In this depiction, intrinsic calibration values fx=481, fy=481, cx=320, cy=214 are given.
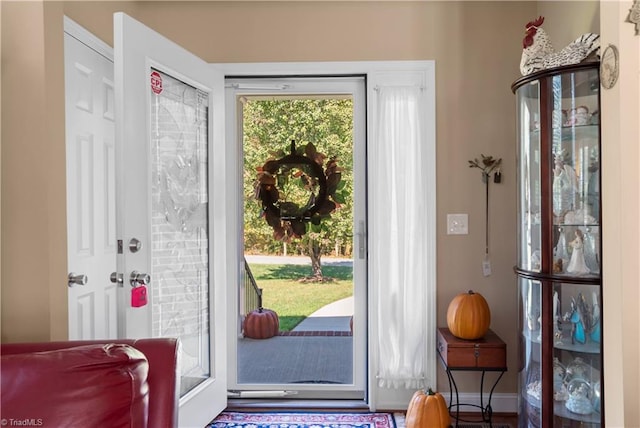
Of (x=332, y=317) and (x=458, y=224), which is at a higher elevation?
(x=458, y=224)

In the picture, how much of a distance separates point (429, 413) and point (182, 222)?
1.56m

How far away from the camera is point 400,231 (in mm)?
2805

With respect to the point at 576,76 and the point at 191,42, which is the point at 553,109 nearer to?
the point at 576,76

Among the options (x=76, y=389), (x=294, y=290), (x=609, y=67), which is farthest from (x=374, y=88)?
(x=76, y=389)

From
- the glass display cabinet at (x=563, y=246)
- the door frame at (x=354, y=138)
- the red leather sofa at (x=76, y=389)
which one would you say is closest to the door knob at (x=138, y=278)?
the red leather sofa at (x=76, y=389)

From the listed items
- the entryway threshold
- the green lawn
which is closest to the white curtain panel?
the entryway threshold

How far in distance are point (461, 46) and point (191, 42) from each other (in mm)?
1593

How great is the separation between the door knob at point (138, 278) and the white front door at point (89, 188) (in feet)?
0.81

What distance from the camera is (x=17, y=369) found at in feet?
3.68

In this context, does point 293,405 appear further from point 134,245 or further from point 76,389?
point 76,389

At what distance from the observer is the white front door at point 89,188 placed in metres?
2.19

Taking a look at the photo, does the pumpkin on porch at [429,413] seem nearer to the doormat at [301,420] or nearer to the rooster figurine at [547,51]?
the doormat at [301,420]

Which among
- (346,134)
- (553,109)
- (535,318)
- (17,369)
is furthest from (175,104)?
(535,318)

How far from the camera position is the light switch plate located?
9.20ft
